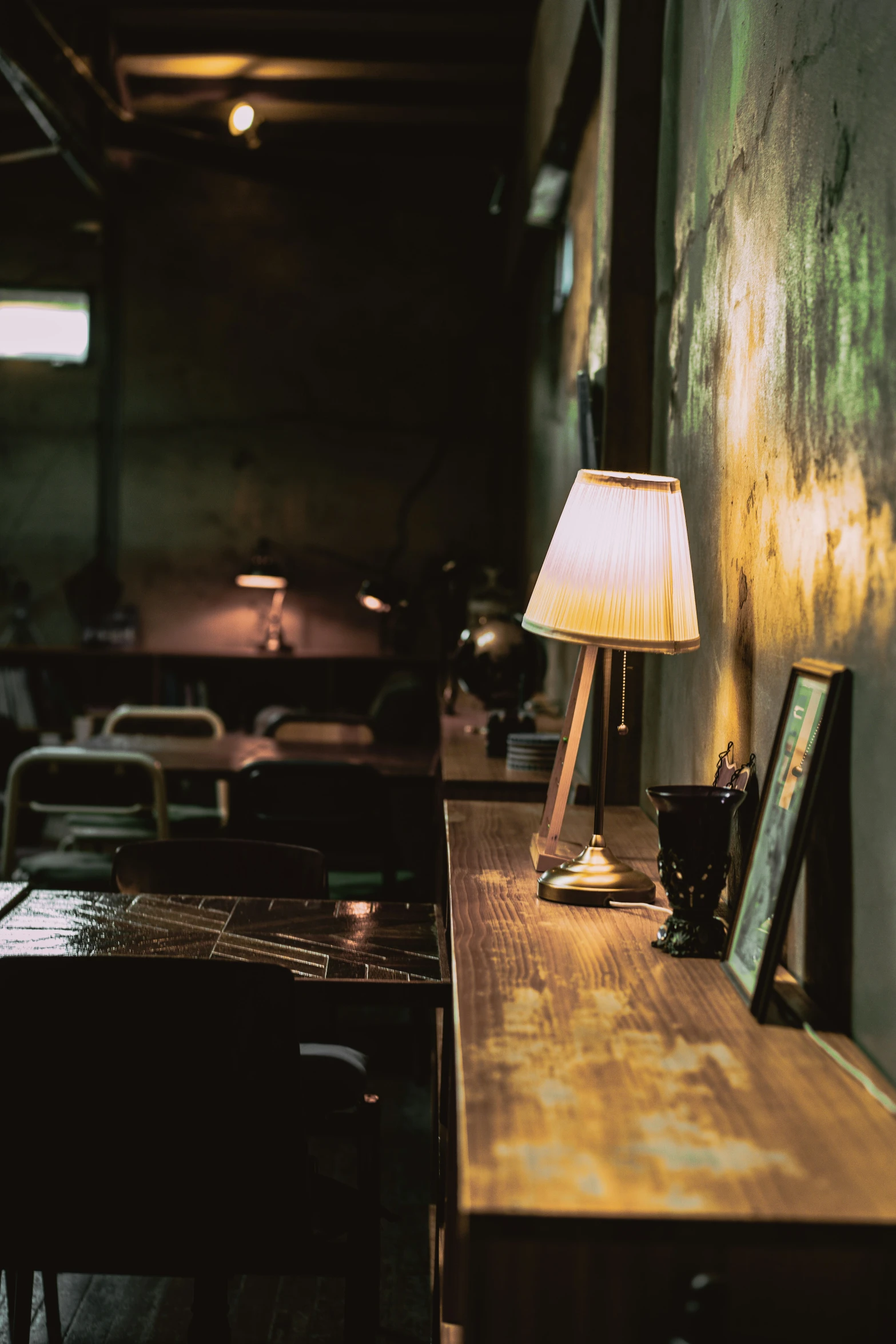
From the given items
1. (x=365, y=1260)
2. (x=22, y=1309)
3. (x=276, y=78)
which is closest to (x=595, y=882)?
(x=365, y=1260)

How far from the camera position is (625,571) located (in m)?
1.58

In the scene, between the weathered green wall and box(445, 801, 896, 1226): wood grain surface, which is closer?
box(445, 801, 896, 1226): wood grain surface

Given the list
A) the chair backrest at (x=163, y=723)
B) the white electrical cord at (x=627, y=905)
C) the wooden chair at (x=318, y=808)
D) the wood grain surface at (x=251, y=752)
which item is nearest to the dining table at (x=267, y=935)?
the white electrical cord at (x=627, y=905)

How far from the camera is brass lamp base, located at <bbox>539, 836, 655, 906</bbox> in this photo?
162 cm

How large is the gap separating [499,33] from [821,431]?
529 cm

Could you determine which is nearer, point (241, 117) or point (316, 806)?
point (316, 806)

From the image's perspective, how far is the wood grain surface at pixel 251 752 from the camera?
12.3 ft

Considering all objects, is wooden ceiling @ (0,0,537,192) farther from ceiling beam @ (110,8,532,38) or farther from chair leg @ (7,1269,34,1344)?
chair leg @ (7,1269,34,1344)

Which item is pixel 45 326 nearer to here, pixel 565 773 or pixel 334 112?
pixel 334 112

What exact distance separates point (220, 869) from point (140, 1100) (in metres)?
0.97

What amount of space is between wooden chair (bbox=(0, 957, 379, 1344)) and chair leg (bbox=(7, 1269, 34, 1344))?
0.13m

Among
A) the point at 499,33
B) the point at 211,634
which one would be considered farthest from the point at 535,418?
the point at 211,634

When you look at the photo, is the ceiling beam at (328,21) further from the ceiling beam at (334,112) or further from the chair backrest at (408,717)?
the chair backrest at (408,717)

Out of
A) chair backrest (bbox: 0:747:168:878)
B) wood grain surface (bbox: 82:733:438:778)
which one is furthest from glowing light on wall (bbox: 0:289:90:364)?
chair backrest (bbox: 0:747:168:878)
